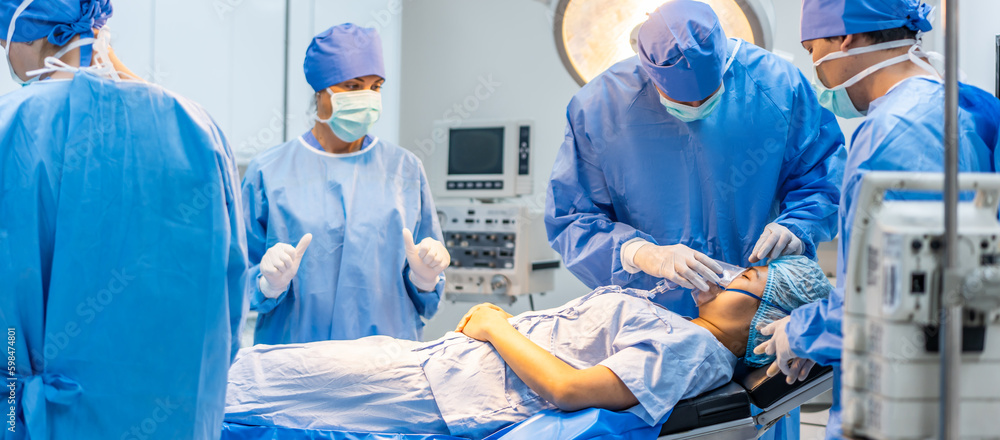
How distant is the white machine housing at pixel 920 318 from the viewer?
2.49 ft

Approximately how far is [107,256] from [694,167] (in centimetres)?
124

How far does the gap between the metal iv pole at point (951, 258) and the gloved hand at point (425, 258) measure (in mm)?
1306

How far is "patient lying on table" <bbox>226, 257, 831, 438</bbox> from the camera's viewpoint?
1473 mm

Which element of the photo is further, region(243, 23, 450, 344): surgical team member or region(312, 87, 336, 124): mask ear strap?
region(312, 87, 336, 124): mask ear strap

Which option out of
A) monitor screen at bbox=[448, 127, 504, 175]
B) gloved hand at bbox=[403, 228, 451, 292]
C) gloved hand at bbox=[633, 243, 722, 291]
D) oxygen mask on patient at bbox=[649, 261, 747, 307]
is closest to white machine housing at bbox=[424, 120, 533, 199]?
monitor screen at bbox=[448, 127, 504, 175]

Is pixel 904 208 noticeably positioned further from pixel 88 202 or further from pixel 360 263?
pixel 360 263

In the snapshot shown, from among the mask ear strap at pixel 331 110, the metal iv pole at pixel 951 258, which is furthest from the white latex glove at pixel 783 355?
the mask ear strap at pixel 331 110

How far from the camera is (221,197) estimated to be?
1089 millimetres

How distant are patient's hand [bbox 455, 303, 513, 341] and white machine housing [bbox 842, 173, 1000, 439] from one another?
0.97 m

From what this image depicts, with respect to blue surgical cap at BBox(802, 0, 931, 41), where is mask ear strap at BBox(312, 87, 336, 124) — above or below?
below

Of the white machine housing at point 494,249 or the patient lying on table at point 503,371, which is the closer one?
the patient lying on table at point 503,371

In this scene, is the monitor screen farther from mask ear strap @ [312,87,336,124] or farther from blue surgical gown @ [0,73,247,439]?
blue surgical gown @ [0,73,247,439]

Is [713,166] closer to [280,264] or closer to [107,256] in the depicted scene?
[280,264]

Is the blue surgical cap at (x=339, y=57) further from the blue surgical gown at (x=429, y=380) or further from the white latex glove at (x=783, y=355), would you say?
the white latex glove at (x=783, y=355)
